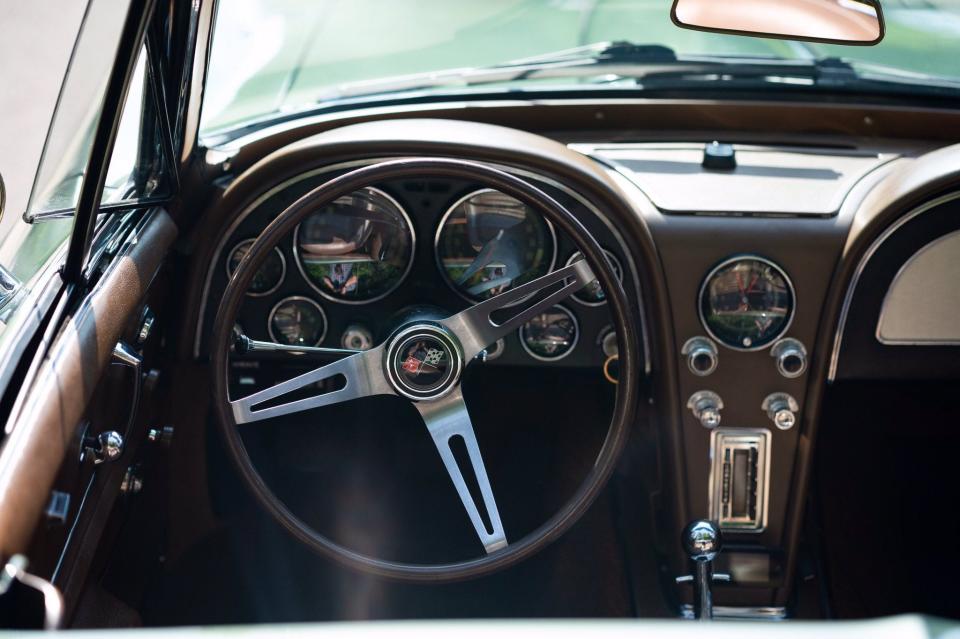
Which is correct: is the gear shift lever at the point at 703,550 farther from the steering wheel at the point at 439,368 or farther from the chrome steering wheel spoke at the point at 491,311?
the chrome steering wheel spoke at the point at 491,311

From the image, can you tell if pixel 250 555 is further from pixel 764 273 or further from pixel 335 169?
pixel 764 273

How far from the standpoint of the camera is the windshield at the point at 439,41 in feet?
8.45

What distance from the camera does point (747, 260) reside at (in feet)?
7.06

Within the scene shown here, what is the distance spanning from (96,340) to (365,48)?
1.36 m

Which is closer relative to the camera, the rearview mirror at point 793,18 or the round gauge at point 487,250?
the rearview mirror at point 793,18

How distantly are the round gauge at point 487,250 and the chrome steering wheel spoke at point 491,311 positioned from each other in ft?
0.96

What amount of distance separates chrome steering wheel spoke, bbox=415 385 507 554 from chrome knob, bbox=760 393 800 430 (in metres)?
0.66

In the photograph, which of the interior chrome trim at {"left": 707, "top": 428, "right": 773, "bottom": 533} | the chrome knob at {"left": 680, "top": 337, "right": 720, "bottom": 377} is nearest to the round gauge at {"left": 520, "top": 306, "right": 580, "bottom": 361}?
the chrome knob at {"left": 680, "top": 337, "right": 720, "bottom": 377}

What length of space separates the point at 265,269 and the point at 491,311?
625 mm

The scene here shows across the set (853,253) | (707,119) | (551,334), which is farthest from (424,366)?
(707,119)

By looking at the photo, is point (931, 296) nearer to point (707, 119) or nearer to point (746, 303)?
point (746, 303)

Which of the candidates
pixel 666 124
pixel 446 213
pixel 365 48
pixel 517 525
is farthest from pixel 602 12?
pixel 517 525

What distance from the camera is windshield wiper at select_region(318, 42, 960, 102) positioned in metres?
2.51

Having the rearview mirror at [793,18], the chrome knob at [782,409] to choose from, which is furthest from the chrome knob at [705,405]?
the rearview mirror at [793,18]
